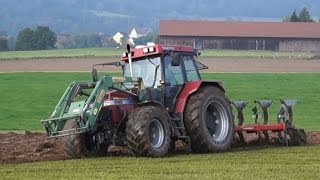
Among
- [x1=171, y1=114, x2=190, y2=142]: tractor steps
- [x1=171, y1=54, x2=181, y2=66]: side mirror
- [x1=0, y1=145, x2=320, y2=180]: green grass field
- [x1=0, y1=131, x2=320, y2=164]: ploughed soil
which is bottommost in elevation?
[x1=0, y1=131, x2=320, y2=164]: ploughed soil

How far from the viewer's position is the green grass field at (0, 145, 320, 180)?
1141cm

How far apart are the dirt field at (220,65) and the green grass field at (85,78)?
17.6ft

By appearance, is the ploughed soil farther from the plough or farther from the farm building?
the farm building

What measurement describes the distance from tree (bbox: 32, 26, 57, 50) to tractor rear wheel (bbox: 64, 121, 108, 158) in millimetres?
109674

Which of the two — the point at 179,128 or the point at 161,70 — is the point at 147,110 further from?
the point at 161,70

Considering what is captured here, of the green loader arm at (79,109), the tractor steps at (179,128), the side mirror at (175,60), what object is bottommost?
the tractor steps at (179,128)

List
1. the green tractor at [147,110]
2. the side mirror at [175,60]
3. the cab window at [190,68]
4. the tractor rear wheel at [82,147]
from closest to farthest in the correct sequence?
the green tractor at [147,110], the tractor rear wheel at [82,147], the side mirror at [175,60], the cab window at [190,68]

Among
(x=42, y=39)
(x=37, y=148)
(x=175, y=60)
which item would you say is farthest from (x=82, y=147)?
(x=42, y=39)

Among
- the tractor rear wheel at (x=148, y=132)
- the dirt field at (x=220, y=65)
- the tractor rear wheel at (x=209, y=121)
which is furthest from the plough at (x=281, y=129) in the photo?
the dirt field at (x=220, y=65)

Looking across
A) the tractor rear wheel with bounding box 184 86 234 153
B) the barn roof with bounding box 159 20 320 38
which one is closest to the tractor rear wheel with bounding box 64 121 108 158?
the tractor rear wheel with bounding box 184 86 234 153

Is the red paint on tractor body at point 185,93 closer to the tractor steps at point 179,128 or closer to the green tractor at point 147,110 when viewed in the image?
the green tractor at point 147,110

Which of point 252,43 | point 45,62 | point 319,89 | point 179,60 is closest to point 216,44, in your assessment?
point 252,43

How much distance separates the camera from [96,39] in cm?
18588

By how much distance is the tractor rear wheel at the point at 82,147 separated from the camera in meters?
14.6
